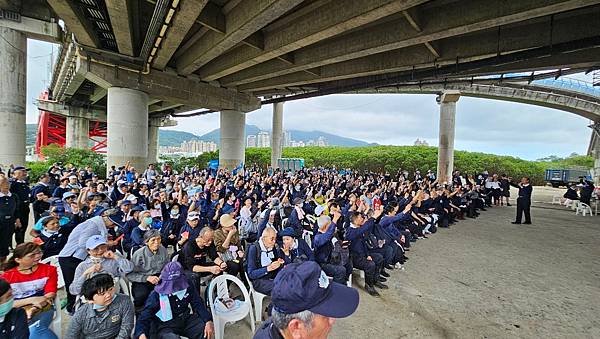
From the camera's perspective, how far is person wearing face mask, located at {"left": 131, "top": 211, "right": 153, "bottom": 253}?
15.4 ft

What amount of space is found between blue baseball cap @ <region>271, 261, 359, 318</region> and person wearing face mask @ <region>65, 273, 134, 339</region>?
6.69 feet

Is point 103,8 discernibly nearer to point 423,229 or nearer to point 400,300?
point 400,300

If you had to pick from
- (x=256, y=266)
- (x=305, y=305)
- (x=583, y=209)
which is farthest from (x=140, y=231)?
(x=583, y=209)

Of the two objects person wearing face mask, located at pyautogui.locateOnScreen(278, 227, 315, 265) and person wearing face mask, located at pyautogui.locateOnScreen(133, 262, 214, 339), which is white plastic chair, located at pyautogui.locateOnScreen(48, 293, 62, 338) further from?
person wearing face mask, located at pyautogui.locateOnScreen(278, 227, 315, 265)

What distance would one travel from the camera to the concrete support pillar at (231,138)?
1931 centimetres

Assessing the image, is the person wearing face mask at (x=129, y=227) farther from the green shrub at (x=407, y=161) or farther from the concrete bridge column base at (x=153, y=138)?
the concrete bridge column base at (x=153, y=138)

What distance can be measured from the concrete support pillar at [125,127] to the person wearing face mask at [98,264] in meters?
11.9

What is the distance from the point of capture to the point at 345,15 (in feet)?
23.2

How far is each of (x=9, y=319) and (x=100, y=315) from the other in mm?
626

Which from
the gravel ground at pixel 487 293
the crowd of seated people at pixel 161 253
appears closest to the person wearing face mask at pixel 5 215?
the crowd of seated people at pixel 161 253

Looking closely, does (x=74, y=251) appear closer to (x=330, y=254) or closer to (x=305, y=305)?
(x=330, y=254)

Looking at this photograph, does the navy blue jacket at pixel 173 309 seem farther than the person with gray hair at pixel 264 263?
No

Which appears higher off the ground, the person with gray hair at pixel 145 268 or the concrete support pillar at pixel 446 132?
the concrete support pillar at pixel 446 132

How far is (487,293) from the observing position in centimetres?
516
